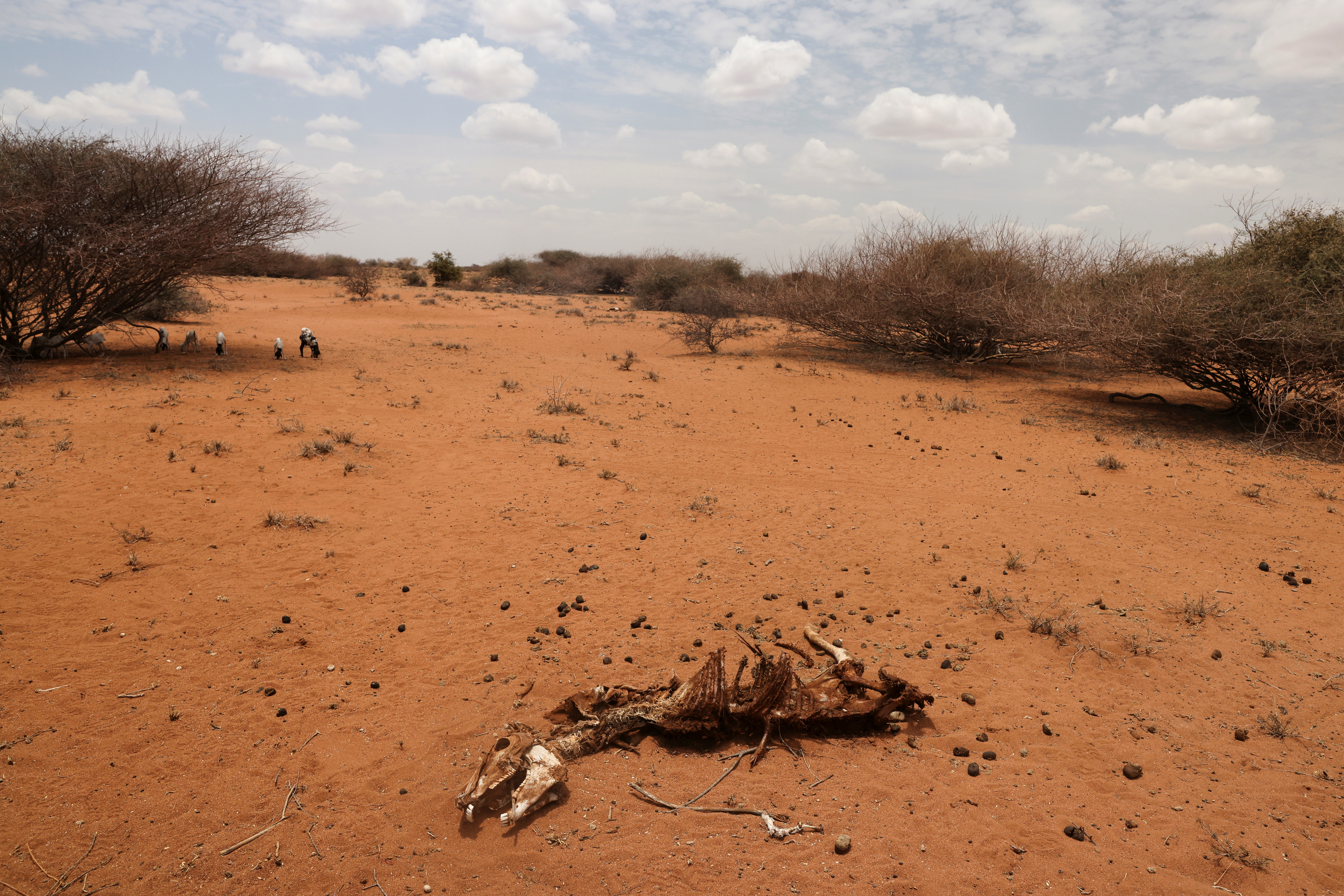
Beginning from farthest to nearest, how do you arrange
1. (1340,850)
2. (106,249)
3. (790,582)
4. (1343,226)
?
(1343,226)
(106,249)
(790,582)
(1340,850)

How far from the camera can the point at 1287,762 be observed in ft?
10.5

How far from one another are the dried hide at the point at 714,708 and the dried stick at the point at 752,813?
0.94ft

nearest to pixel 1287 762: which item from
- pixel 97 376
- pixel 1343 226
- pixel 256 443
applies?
pixel 256 443

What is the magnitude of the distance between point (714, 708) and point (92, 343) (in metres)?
13.3

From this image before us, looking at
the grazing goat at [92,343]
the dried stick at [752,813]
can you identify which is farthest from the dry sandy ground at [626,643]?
the grazing goat at [92,343]

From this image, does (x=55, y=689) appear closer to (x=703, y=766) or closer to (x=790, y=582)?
(x=703, y=766)

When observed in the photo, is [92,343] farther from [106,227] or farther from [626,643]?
[626,643]

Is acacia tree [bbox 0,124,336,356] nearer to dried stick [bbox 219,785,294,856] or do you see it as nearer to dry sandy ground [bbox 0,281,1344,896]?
dry sandy ground [bbox 0,281,1344,896]

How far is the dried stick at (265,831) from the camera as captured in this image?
2668 mm

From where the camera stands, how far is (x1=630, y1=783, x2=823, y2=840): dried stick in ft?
8.86

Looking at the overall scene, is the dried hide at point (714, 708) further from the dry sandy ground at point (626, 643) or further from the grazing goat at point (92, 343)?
the grazing goat at point (92, 343)

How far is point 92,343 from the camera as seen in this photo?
11.6 metres

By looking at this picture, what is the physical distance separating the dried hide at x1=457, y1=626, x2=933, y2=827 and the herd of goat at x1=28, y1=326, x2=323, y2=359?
11.1 metres

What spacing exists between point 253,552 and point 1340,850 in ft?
20.7
